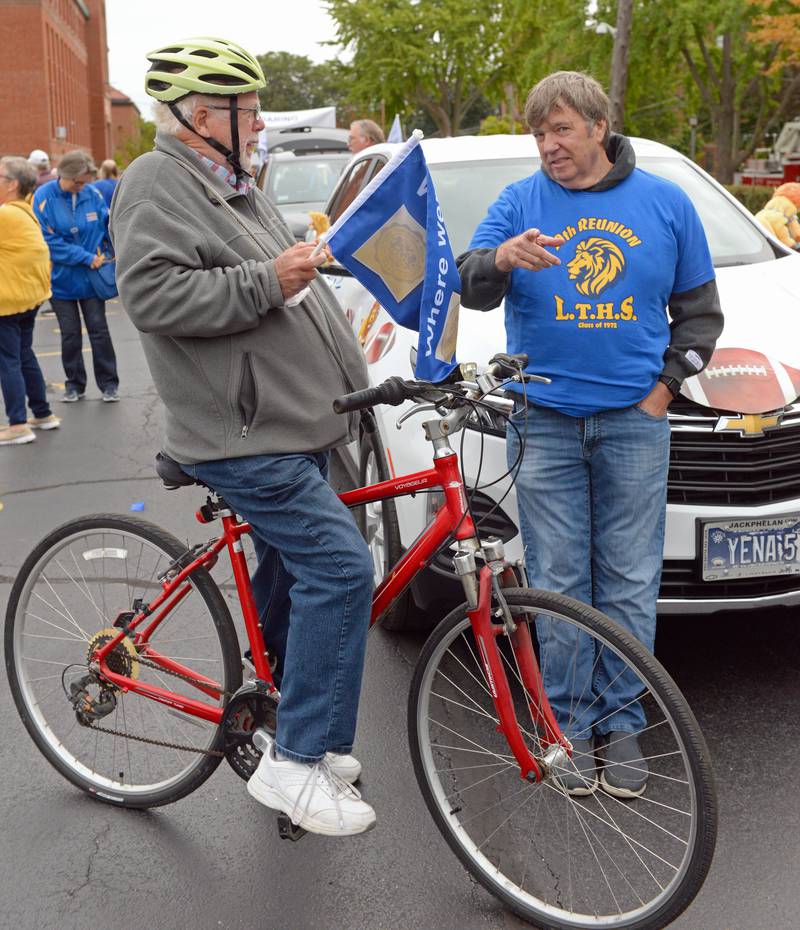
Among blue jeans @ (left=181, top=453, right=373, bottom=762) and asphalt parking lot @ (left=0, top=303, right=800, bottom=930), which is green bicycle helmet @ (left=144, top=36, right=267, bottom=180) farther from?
asphalt parking lot @ (left=0, top=303, right=800, bottom=930)

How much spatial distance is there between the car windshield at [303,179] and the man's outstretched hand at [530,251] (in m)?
13.3

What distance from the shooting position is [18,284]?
27.2 ft

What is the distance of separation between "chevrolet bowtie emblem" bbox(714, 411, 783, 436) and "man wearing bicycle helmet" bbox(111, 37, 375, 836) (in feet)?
4.09

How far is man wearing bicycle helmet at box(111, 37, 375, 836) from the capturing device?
110 inches

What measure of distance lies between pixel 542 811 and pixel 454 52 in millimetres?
42890

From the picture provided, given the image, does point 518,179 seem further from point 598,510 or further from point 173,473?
point 173,473

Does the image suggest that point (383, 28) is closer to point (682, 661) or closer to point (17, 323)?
point (17, 323)

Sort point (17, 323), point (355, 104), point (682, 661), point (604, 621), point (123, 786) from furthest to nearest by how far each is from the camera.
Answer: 1. point (355, 104)
2. point (17, 323)
3. point (682, 661)
4. point (123, 786)
5. point (604, 621)

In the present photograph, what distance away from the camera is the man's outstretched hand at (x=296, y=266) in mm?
2756

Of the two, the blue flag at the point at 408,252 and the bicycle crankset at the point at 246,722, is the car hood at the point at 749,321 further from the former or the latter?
the bicycle crankset at the point at 246,722

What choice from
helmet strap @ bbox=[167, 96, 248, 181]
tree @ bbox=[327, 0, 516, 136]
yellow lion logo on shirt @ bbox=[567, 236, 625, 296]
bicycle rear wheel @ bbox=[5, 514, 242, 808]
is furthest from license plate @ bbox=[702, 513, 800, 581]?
tree @ bbox=[327, 0, 516, 136]

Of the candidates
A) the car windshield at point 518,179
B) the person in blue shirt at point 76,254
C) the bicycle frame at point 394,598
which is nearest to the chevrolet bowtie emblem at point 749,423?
the bicycle frame at point 394,598

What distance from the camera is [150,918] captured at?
306cm

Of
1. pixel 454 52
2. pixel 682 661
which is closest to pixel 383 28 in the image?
pixel 454 52
